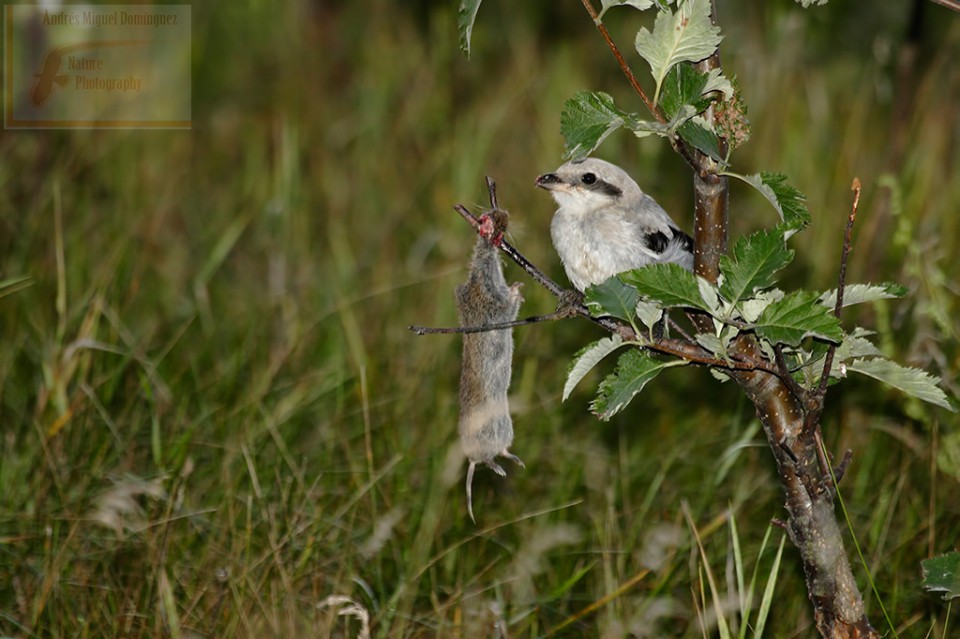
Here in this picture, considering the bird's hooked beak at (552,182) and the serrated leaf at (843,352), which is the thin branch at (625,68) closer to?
the serrated leaf at (843,352)

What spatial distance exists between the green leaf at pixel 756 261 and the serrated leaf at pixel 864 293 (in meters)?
0.16

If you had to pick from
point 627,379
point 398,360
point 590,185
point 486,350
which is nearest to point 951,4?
point 627,379

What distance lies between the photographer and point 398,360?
521cm

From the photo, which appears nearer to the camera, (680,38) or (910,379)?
(680,38)

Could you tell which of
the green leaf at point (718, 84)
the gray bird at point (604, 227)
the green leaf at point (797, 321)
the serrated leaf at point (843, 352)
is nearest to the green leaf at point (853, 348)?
the serrated leaf at point (843, 352)

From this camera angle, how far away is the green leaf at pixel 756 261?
2.28 metres

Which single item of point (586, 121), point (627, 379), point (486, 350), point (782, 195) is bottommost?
point (486, 350)

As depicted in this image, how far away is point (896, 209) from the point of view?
4.11 meters

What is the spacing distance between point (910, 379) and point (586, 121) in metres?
0.78

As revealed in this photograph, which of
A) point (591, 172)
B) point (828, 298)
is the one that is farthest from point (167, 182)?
point (828, 298)

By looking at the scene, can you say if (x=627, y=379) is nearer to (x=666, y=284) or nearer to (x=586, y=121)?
(x=666, y=284)

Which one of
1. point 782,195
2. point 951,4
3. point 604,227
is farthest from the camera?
point 604,227

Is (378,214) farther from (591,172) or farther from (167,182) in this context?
(591,172)

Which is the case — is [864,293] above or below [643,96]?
below
